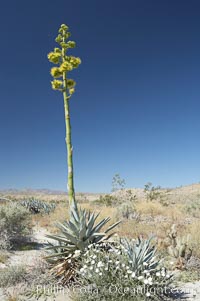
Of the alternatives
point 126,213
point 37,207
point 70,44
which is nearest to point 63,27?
point 70,44

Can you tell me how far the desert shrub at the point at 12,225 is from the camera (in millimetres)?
8500

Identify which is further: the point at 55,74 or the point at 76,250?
the point at 55,74

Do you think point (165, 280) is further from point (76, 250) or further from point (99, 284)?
point (76, 250)

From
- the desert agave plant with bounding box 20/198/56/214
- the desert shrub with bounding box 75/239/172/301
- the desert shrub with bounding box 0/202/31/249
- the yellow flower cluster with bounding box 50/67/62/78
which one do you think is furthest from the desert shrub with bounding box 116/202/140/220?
the desert shrub with bounding box 75/239/172/301

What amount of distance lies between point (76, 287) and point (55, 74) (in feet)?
11.4

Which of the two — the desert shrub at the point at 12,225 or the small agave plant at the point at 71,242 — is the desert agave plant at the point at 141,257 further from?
the desert shrub at the point at 12,225

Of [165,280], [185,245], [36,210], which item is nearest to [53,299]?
[165,280]

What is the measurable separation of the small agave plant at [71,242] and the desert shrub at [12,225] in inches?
140

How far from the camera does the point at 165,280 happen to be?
4.19 meters

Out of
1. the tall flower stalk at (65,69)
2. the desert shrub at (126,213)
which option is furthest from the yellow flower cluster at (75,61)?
the desert shrub at (126,213)

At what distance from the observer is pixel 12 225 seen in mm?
8953

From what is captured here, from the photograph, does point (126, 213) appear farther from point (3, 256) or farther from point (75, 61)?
point (75, 61)

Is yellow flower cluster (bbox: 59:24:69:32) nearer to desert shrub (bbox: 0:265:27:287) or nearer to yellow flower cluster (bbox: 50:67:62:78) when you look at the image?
yellow flower cluster (bbox: 50:67:62:78)

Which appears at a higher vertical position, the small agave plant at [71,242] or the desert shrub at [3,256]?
the small agave plant at [71,242]
